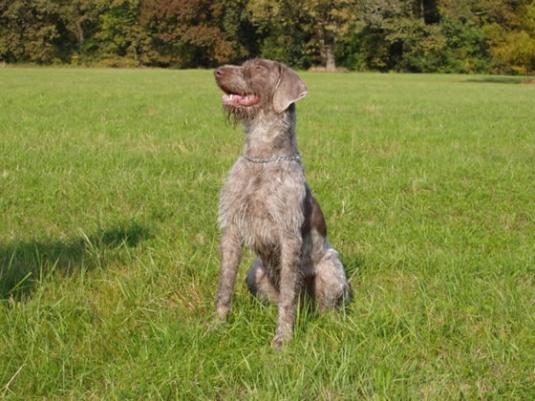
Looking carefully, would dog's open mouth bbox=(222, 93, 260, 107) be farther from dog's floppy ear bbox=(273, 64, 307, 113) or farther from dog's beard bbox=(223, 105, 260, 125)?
dog's floppy ear bbox=(273, 64, 307, 113)

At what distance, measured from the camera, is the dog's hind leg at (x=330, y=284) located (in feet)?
13.8

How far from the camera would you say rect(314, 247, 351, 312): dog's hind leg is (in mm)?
4199

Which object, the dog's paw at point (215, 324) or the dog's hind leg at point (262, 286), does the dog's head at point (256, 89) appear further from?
the dog's paw at point (215, 324)

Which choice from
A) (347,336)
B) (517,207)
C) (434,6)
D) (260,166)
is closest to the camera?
(347,336)

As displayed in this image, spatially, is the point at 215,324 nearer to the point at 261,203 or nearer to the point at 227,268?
the point at 227,268

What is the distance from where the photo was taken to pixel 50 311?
379 centimetres

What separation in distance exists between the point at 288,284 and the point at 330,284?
0.43m

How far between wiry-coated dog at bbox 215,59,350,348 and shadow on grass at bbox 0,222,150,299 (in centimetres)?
128

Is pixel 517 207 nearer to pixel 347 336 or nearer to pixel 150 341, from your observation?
pixel 347 336

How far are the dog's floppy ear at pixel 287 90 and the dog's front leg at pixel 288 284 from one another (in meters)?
0.98

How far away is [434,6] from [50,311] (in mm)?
68807

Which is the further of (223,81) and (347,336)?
(223,81)

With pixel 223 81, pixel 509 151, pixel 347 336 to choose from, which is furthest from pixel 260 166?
pixel 509 151

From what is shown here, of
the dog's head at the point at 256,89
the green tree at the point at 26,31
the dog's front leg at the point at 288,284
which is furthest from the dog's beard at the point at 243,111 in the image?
the green tree at the point at 26,31
